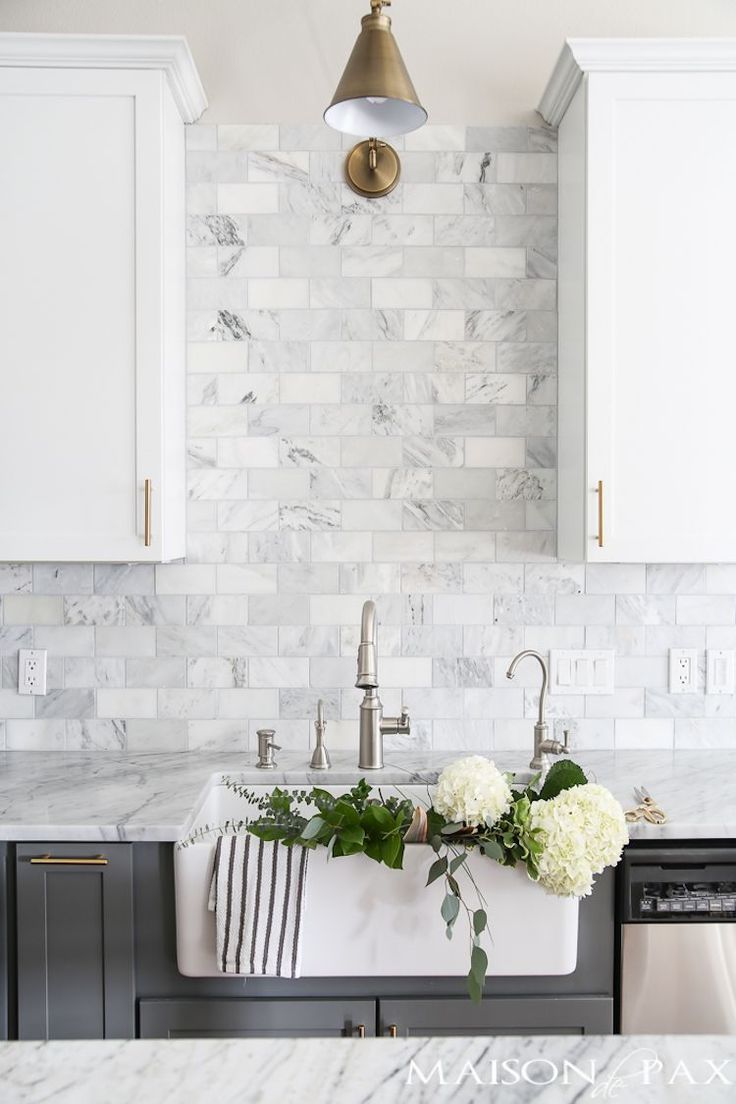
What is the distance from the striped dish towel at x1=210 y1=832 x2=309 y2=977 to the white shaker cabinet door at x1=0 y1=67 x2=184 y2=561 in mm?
727

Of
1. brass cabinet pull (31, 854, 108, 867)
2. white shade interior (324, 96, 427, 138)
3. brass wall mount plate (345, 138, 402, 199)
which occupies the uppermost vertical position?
brass wall mount plate (345, 138, 402, 199)

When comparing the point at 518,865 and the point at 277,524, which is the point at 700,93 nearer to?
the point at 277,524

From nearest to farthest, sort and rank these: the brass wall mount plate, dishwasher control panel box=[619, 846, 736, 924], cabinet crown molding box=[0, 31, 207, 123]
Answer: dishwasher control panel box=[619, 846, 736, 924] → cabinet crown molding box=[0, 31, 207, 123] → the brass wall mount plate

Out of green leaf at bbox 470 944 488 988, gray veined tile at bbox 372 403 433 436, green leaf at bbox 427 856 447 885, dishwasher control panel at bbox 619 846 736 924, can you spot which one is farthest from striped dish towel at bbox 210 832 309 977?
gray veined tile at bbox 372 403 433 436

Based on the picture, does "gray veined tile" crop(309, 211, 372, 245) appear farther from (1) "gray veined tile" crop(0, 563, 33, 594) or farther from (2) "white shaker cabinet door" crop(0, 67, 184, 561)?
(1) "gray veined tile" crop(0, 563, 33, 594)

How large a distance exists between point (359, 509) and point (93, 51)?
1206mm

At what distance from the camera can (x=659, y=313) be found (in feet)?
6.66

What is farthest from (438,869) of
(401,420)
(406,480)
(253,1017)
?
(401,420)

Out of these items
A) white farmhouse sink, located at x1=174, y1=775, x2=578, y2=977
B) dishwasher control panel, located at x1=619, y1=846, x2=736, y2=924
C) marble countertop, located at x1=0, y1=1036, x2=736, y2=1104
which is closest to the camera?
marble countertop, located at x1=0, y1=1036, x2=736, y2=1104

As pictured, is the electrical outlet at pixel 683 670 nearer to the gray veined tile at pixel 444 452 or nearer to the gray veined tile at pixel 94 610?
the gray veined tile at pixel 444 452

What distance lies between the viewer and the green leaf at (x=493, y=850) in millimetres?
1546

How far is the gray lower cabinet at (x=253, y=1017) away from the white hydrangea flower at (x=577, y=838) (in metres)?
0.48

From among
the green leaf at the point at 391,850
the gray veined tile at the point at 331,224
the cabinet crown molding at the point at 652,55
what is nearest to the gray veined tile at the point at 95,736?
the green leaf at the point at 391,850

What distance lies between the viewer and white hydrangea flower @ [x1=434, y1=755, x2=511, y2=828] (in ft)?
5.12
